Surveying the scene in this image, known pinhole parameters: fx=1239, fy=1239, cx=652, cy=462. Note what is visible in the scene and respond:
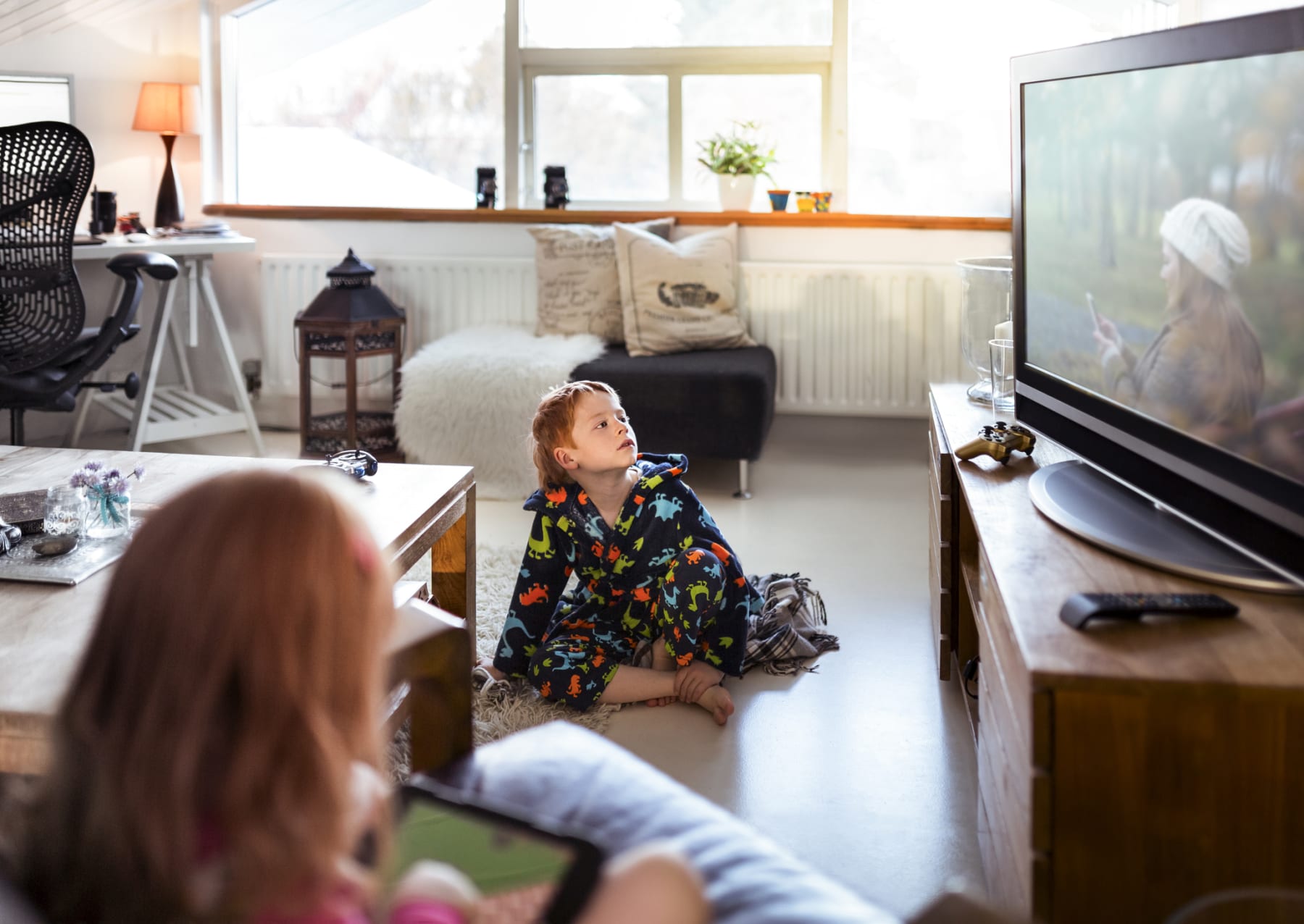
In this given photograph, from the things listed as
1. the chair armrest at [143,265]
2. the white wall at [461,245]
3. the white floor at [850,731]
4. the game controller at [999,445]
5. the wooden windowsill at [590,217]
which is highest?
the wooden windowsill at [590,217]

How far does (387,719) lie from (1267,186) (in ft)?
4.30

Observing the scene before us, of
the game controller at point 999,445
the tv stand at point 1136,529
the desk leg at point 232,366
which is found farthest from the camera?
the desk leg at point 232,366

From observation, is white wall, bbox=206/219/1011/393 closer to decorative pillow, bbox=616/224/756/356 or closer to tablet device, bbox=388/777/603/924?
decorative pillow, bbox=616/224/756/356

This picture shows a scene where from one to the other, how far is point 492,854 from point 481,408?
273cm

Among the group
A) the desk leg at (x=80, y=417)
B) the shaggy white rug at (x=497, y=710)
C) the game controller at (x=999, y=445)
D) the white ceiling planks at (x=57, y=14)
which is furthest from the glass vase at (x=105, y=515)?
the white ceiling planks at (x=57, y=14)

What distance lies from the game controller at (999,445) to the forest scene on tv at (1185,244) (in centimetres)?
17

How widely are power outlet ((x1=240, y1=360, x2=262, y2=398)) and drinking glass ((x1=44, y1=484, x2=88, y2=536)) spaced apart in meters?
2.76

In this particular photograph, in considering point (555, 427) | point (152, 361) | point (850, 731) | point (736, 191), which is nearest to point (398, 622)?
point (555, 427)

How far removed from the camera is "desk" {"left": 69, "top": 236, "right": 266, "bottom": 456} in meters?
3.93

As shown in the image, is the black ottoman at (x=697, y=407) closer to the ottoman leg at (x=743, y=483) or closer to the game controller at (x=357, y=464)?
the ottoman leg at (x=743, y=483)

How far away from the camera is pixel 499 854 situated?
1.02 meters

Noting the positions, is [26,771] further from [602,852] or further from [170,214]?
[170,214]

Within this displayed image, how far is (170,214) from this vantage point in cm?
438

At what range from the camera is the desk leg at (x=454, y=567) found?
91.3 inches
